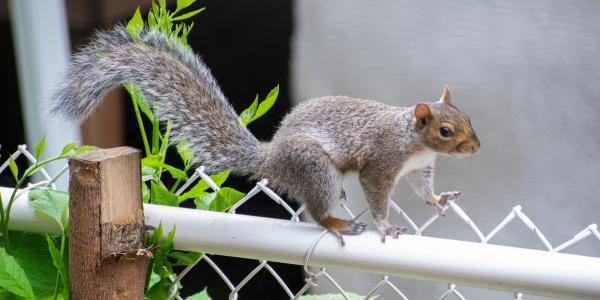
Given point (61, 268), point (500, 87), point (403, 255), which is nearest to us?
point (403, 255)

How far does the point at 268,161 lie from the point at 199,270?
94 centimetres

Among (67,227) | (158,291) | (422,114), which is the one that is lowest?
(158,291)

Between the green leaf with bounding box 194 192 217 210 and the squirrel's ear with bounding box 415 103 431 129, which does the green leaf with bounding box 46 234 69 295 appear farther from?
the squirrel's ear with bounding box 415 103 431 129

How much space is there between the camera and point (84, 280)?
800mm

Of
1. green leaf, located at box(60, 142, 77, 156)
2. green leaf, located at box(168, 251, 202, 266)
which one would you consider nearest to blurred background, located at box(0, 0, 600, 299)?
green leaf, located at box(60, 142, 77, 156)

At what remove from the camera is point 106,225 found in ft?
2.57

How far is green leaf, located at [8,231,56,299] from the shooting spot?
3.02 feet

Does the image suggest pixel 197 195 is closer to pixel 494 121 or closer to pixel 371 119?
pixel 371 119

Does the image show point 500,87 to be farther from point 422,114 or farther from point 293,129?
point 293,129

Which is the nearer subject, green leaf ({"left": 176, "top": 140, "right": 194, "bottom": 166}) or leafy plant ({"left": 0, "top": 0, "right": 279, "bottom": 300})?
leafy plant ({"left": 0, "top": 0, "right": 279, "bottom": 300})

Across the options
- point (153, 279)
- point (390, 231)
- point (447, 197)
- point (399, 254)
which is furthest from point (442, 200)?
point (153, 279)

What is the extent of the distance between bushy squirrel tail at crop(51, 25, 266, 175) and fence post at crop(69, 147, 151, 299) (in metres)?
0.19

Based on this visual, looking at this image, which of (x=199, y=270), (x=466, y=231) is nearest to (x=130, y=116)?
(x=199, y=270)

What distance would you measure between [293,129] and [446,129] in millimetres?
227
